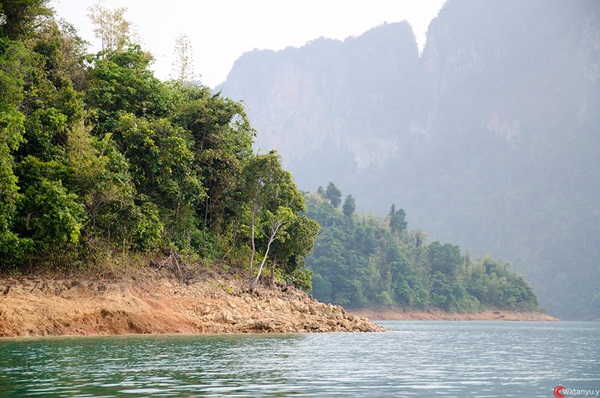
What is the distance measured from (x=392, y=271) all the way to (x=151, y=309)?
92.0m

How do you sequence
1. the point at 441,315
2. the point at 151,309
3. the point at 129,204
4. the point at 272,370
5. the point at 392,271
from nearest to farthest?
1. the point at 272,370
2. the point at 151,309
3. the point at 129,204
4. the point at 441,315
5. the point at 392,271

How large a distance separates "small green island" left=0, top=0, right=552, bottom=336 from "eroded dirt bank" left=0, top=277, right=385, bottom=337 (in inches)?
2.9

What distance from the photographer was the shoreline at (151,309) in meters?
27.9

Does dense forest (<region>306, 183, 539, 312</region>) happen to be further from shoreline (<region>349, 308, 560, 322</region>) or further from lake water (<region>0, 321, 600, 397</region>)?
lake water (<region>0, 321, 600, 397</region>)

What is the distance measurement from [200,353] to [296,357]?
9.92 feet

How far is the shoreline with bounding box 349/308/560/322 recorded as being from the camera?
365 feet

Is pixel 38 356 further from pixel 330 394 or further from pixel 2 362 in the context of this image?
pixel 330 394

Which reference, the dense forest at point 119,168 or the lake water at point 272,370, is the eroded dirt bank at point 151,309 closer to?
the dense forest at point 119,168

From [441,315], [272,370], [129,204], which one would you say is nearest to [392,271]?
[441,315]

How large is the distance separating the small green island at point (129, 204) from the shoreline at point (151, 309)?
73 mm

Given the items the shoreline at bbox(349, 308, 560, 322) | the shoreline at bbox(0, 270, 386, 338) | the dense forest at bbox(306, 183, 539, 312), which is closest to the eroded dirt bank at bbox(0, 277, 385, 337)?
the shoreline at bbox(0, 270, 386, 338)

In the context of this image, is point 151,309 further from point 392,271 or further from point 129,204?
A: point 392,271

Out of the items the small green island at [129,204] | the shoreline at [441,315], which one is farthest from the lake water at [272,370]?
the shoreline at [441,315]

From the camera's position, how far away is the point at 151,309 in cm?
3173
